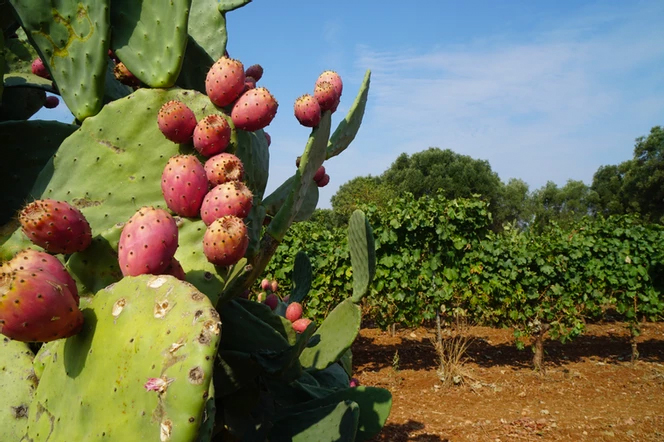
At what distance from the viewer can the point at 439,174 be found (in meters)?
33.1

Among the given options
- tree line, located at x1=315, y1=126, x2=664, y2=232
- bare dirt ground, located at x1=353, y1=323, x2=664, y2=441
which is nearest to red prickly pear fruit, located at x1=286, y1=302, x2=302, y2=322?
bare dirt ground, located at x1=353, y1=323, x2=664, y2=441

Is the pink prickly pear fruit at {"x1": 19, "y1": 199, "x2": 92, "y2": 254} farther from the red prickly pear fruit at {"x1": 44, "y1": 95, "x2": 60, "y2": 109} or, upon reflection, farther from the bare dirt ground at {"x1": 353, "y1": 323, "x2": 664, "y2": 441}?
the bare dirt ground at {"x1": 353, "y1": 323, "x2": 664, "y2": 441}

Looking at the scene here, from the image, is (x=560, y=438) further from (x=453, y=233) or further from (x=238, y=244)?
(x=238, y=244)

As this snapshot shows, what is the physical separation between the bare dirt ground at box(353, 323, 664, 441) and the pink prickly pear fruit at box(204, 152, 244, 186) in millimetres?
4179

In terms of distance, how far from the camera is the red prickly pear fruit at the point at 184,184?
108cm

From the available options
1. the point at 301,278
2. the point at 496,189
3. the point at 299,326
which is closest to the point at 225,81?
the point at 299,326

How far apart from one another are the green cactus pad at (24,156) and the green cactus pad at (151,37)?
0.31 meters

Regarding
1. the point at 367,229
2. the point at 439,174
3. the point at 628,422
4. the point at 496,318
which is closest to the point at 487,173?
the point at 439,174

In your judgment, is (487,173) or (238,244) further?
(487,173)

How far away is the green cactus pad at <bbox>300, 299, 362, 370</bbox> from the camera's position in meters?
1.55

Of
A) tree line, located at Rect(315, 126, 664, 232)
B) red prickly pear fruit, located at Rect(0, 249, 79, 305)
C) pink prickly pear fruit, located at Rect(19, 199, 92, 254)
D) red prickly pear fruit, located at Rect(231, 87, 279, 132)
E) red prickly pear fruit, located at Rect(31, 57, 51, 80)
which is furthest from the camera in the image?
tree line, located at Rect(315, 126, 664, 232)

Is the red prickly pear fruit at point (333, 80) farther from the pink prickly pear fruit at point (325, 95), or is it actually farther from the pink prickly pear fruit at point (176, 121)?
the pink prickly pear fruit at point (176, 121)

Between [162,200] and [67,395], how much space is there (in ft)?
1.83

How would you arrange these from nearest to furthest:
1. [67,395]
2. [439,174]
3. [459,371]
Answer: [67,395] < [459,371] < [439,174]
